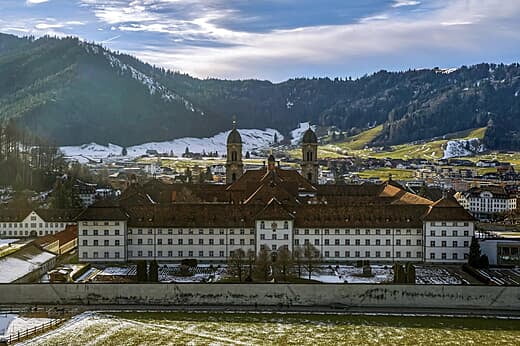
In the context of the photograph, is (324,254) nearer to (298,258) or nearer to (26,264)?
(298,258)

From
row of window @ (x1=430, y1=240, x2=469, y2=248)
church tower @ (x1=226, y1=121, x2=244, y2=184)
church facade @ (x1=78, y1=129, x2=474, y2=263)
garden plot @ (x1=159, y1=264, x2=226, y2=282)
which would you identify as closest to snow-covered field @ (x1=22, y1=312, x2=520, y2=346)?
garden plot @ (x1=159, y1=264, x2=226, y2=282)

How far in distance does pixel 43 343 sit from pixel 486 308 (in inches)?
969

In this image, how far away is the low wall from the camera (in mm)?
39812

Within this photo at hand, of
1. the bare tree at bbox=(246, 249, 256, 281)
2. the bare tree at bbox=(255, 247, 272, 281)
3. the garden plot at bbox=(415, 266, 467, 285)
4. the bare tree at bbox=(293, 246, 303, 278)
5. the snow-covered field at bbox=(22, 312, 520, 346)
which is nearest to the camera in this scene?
the snow-covered field at bbox=(22, 312, 520, 346)

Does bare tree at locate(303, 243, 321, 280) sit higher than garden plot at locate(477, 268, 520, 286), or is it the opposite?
bare tree at locate(303, 243, 321, 280)

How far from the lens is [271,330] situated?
35156 mm

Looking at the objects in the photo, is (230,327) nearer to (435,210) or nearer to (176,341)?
(176,341)

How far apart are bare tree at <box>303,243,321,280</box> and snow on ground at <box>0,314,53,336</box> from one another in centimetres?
1930

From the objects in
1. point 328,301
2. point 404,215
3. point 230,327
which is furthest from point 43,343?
point 404,215

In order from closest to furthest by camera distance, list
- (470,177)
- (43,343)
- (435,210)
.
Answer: (43,343) → (435,210) → (470,177)

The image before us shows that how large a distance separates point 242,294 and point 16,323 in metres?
12.6

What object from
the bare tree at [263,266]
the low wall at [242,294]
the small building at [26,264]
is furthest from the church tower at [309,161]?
the low wall at [242,294]

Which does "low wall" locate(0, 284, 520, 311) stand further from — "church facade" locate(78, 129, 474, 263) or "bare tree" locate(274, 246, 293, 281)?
"church facade" locate(78, 129, 474, 263)

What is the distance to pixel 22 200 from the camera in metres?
82.9
